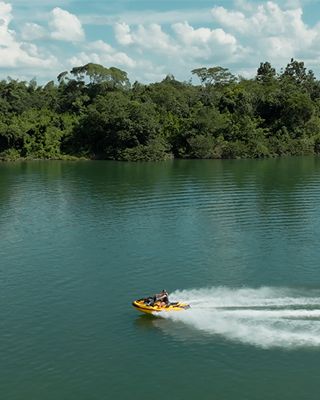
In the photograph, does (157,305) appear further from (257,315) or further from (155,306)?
(257,315)

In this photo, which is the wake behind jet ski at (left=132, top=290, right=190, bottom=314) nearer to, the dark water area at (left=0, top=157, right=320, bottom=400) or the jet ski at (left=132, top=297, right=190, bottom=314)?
the jet ski at (left=132, top=297, right=190, bottom=314)

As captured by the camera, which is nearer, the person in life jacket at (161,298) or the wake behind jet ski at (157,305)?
the wake behind jet ski at (157,305)

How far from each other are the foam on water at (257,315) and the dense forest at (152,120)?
285ft

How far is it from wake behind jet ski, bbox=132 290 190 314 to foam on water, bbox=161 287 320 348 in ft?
1.16

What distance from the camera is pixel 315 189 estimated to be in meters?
73.8

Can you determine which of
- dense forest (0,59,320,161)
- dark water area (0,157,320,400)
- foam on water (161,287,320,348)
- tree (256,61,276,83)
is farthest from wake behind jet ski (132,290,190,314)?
tree (256,61,276,83)

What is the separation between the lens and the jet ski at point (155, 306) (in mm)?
31406

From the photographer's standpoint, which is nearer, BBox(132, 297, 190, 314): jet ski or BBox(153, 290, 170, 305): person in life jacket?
BBox(132, 297, 190, 314): jet ski

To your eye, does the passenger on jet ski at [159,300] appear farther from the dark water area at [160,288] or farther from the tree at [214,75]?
the tree at [214,75]

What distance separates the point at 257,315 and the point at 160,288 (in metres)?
7.53

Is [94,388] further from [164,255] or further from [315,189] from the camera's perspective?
[315,189]

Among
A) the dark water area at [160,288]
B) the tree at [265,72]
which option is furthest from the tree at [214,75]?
the dark water area at [160,288]

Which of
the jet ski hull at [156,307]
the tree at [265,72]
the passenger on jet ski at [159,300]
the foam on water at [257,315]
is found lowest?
the foam on water at [257,315]

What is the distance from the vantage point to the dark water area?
2517cm
